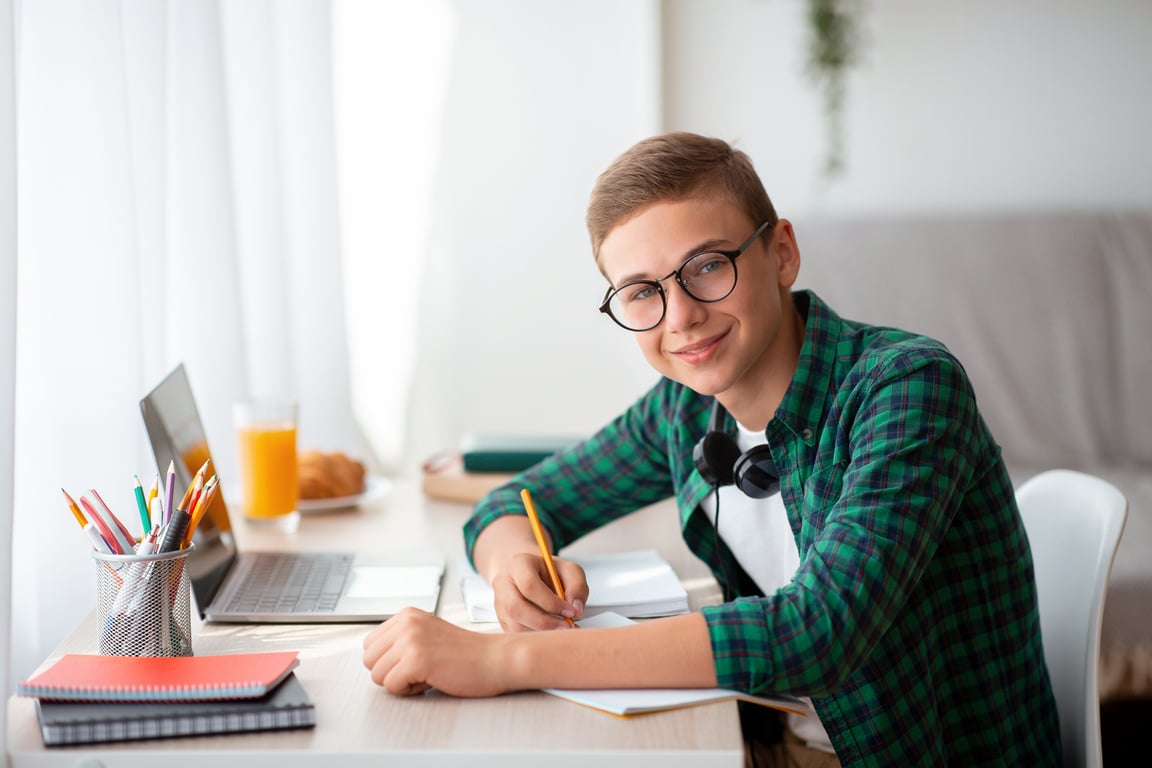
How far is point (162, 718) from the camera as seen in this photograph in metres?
0.86

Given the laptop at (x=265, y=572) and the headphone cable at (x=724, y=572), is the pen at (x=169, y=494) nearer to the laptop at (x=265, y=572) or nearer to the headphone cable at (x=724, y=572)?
the laptop at (x=265, y=572)

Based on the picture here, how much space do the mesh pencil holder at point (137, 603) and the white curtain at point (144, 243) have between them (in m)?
0.24

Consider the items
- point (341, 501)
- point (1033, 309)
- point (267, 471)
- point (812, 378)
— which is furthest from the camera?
point (1033, 309)

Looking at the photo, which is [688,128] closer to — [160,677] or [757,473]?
[757,473]

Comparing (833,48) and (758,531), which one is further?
(833,48)

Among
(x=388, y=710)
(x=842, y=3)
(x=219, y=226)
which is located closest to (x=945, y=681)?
(x=388, y=710)

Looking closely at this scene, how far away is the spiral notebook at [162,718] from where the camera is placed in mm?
846

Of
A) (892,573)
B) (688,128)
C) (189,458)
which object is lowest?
(892,573)

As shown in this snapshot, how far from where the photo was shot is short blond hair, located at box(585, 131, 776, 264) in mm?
1174

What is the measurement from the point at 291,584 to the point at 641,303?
1.76 ft

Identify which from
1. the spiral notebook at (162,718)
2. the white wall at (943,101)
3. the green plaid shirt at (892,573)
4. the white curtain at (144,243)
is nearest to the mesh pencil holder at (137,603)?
the spiral notebook at (162,718)

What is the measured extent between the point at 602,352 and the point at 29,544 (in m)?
1.76

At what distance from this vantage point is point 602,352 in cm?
286

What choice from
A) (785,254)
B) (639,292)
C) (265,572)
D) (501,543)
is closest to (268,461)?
(265,572)
